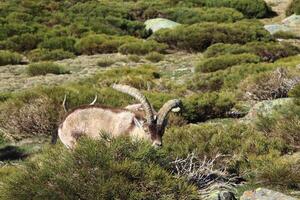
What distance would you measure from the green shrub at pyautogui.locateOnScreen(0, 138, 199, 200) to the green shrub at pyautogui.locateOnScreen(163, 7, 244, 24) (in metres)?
41.7

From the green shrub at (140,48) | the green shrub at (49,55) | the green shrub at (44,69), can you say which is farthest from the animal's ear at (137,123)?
the green shrub at (140,48)

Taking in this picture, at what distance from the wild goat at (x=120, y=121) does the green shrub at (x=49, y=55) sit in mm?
23228

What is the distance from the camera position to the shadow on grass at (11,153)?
12.6m

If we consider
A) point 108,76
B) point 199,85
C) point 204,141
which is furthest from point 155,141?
point 108,76

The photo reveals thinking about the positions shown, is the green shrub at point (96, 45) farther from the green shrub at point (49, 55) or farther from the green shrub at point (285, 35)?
the green shrub at point (285, 35)

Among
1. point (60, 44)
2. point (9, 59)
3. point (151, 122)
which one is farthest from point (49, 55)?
point (151, 122)

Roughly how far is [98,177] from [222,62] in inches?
775

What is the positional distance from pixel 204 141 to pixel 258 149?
39.9 inches

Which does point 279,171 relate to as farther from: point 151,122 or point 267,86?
point 267,86

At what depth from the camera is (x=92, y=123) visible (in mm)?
9414

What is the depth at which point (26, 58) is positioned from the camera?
1319 inches

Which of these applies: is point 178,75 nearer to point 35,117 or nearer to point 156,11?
point 35,117

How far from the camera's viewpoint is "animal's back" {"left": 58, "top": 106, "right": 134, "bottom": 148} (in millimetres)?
9102

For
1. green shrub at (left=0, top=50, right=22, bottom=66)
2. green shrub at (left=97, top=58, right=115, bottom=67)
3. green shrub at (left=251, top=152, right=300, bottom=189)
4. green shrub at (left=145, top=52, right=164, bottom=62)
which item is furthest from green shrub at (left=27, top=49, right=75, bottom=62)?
green shrub at (left=251, top=152, right=300, bottom=189)
